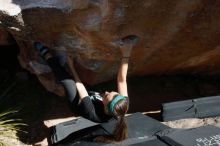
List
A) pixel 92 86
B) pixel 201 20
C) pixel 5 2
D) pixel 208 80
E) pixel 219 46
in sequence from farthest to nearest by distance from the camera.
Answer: pixel 208 80, pixel 92 86, pixel 219 46, pixel 201 20, pixel 5 2

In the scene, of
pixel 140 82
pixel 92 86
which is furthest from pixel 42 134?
pixel 140 82

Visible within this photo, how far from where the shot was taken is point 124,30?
539 cm

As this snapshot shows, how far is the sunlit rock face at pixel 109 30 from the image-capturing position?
5.16 metres

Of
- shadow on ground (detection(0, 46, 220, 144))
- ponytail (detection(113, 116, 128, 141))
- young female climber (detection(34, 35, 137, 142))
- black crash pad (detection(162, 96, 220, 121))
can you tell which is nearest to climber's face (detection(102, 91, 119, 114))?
young female climber (detection(34, 35, 137, 142))

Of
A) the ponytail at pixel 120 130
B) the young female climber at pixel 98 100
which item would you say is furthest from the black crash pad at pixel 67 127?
the ponytail at pixel 120 130

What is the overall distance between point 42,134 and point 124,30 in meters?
1.87

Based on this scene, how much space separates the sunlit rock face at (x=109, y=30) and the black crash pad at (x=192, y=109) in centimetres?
57

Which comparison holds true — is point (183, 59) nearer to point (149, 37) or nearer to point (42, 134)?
point (149, 37)

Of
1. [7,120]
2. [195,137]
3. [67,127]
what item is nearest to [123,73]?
[195,137]

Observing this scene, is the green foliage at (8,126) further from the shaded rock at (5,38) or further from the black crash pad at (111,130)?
the shaded rock at (5,38)

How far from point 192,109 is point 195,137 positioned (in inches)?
73.4

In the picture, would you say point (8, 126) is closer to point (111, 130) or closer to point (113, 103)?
point (111, 130)

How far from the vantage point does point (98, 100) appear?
4.73 metres

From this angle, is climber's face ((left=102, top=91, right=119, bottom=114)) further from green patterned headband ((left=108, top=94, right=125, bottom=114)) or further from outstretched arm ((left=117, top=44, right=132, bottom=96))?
outstretched arm ((left=117, top=44, right=132, bottom=96))
